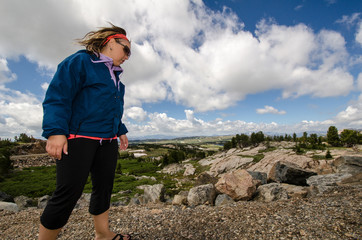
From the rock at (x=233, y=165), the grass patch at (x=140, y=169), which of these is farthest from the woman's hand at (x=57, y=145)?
the grass patch at (x=140, y=169)

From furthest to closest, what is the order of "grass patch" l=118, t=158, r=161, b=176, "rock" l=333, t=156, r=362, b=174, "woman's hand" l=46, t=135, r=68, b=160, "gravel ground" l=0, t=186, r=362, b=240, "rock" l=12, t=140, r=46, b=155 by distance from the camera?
"rock" l=12, t=140, r=46, b=155 < "grass patch" l=118, t=158, r=161, b=176 < "rock" l=333, t=156, r=362, b=174 < "gravel ground" l=0, t=186, r=362, b=240 < "woman's hand" l=46, t=135, r=68, b=160

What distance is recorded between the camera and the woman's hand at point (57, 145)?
2.09 metres

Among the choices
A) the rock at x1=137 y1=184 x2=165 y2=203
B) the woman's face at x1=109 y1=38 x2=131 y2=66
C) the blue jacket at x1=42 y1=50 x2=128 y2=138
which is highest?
the woman's face at x1=109 y1=38 x2=131 y2=66

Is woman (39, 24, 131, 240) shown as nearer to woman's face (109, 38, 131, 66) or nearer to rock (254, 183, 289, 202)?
woman's face (109, 38, 131, 66)

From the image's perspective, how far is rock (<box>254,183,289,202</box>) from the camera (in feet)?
25.6

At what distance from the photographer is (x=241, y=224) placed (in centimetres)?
409

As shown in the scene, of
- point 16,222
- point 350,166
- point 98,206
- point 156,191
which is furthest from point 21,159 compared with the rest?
point 350,166

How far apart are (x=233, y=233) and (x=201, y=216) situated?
120cm

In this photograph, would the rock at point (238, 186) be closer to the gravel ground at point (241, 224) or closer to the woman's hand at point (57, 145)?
the gravel ground at point (241, 224)

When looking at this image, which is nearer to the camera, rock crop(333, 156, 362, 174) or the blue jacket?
the blue jacket

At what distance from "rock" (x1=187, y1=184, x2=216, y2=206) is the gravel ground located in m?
3.52

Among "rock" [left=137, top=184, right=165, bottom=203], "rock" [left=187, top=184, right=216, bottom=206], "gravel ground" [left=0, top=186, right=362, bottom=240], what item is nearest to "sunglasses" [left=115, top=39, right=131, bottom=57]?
"gravel ground" [left=0, top=186, right=362, bottom=240]

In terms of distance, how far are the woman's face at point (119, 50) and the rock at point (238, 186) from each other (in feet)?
27.6

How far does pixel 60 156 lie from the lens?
220 centimetres
